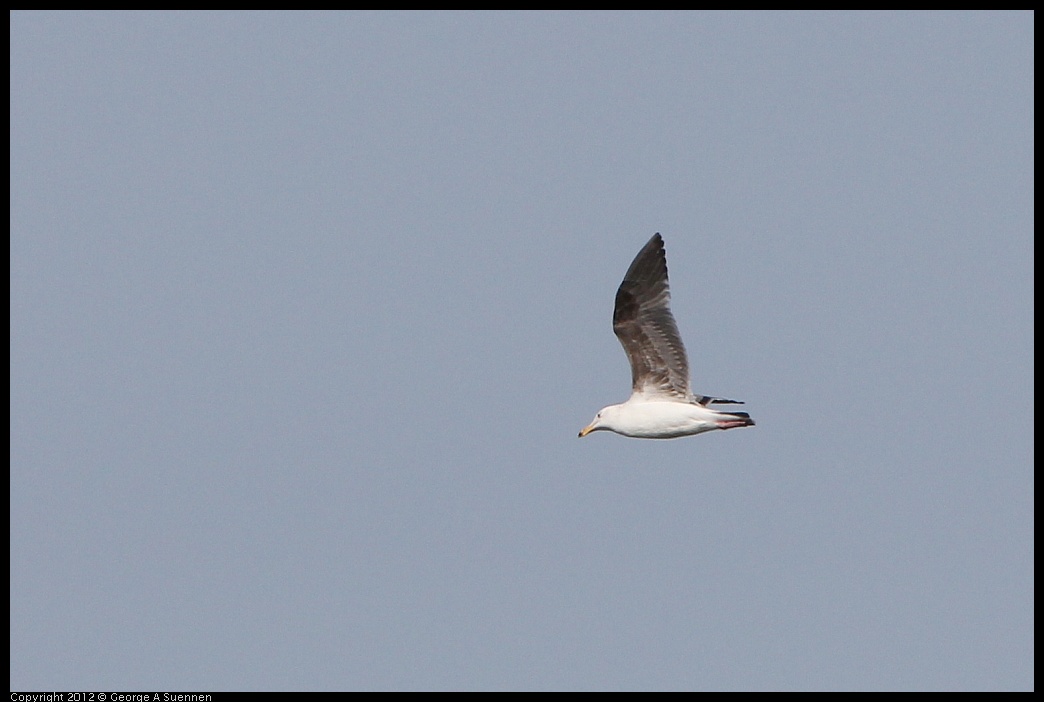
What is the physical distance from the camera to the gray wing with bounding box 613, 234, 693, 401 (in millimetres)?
23609

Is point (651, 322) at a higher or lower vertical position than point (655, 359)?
higher

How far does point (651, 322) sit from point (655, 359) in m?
0.66

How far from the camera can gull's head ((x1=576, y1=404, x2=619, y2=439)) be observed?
24.4m

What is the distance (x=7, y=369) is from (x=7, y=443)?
6.58 feet

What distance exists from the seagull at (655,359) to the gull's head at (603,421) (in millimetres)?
226

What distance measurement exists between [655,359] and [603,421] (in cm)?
147

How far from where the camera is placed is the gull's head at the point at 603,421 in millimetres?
24406

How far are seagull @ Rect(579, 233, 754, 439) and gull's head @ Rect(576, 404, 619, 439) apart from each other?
23cm

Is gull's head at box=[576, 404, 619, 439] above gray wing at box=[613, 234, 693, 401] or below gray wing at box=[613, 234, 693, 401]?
below

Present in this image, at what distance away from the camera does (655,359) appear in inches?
942

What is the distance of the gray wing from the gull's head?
3.15 feet

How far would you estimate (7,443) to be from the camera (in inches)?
1118
